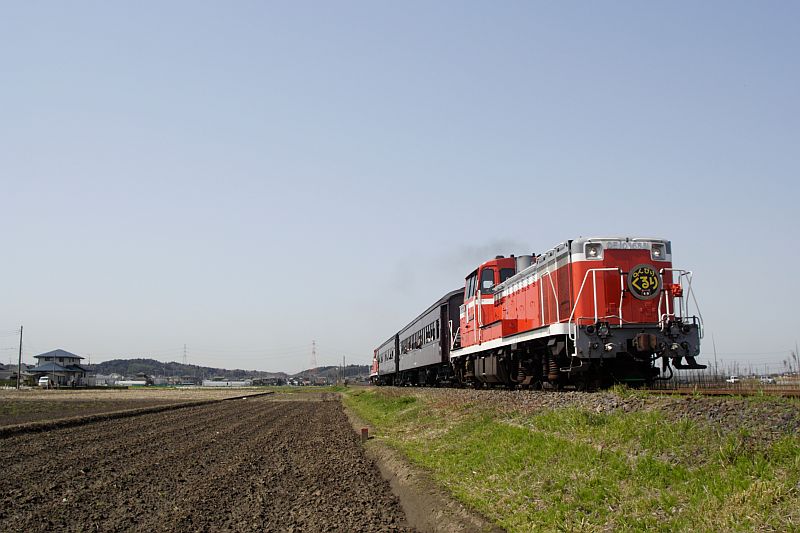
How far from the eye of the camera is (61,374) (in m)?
117

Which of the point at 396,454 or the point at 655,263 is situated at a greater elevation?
the point at 655,263

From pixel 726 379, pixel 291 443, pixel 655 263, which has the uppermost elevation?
pixel 655 263

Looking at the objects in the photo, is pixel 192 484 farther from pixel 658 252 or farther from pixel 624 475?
pixel 658 252

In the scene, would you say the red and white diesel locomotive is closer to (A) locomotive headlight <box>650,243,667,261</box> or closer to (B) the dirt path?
→ (A) locomotive headlight <box>650,243,667,261</box>

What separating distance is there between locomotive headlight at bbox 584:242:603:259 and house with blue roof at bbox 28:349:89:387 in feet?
350

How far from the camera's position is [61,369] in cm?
11969

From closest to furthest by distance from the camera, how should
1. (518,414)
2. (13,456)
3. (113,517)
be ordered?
1. (113,517)
2. (518,414)
3. (13,456)

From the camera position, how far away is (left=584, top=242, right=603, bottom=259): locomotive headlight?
56.1 feet

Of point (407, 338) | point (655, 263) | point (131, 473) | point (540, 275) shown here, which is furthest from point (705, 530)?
point (407, 338)

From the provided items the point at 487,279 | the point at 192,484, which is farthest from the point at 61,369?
the point at 192,484

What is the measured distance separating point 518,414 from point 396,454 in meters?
3.01

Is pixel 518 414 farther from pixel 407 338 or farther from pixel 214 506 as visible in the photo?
pixel 407 338

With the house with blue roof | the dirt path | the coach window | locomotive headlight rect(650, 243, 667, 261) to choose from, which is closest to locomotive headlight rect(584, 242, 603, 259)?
locomotive headlight rect(650, 243, 667, 261)

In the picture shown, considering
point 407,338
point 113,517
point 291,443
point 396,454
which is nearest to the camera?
point 113,517
